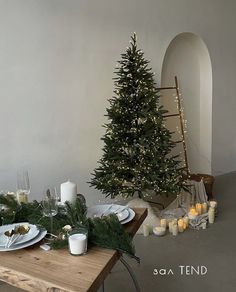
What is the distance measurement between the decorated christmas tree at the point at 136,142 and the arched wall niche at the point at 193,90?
4.61 ft

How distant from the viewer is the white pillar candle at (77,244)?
1.30 metres

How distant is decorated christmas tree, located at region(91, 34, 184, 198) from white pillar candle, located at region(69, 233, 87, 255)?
5.74ft

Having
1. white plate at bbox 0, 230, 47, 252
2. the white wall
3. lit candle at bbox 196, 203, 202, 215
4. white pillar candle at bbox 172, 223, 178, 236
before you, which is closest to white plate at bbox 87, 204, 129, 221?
white plate at bbox 0, 230, 47, 252

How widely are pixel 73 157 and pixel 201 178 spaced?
158 centimetres

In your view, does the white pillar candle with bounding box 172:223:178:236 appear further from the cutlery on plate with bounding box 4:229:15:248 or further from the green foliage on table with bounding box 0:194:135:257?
the cutlery on plate with bounding box 4:229:15:248

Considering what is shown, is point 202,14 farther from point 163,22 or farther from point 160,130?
point 160,130

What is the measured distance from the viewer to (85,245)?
4.34 ft

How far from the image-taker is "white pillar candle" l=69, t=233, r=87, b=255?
1303mm

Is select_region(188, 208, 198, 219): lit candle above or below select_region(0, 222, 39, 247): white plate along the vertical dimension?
below

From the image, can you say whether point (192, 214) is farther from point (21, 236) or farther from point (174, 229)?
point (21, 236)

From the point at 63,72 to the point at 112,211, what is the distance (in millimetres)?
2078

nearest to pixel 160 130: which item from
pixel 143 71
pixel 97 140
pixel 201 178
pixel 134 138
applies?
pixel 134 138

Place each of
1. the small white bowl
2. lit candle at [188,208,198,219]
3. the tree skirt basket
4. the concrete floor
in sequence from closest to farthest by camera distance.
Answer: the concrete floor, the small white bowl, lit candle at [188,208,198,219], the tree skirt basket

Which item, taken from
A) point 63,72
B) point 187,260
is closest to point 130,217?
point 187,260
